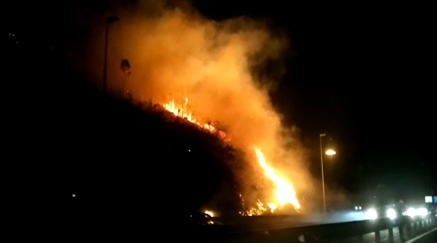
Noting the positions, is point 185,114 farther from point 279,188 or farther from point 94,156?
point 94,156

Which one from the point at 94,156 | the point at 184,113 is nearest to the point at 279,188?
the point at 184,113

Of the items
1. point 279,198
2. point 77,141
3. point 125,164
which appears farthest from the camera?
point 279,198

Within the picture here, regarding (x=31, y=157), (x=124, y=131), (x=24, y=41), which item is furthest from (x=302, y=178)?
(x=31, y=157)

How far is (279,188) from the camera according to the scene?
6131 centimetres

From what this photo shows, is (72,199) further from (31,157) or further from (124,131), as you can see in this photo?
(124,131)

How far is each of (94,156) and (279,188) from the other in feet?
87.1

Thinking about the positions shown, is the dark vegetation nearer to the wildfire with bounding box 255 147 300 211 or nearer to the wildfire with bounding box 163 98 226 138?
the wildfire with bounding box 163 98 226 138

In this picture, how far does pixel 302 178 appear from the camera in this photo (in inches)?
2945

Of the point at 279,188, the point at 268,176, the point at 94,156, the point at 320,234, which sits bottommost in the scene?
the point at 320,234

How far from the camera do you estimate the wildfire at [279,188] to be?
6072 cm

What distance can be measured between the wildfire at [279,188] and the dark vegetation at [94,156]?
11.4 feet

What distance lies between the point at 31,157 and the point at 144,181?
11.4m

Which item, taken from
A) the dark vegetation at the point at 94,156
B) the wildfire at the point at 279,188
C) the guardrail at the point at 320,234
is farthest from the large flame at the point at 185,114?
the guardrail at the point at 320,234

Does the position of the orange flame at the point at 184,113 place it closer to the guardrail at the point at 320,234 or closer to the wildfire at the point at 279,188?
the wildfire at the point at 279,188
